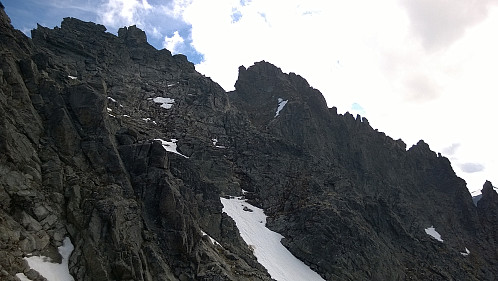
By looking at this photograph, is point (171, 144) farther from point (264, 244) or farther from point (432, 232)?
point (432, 232)

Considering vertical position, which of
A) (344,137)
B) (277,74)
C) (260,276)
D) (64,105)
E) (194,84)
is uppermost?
(277,74)

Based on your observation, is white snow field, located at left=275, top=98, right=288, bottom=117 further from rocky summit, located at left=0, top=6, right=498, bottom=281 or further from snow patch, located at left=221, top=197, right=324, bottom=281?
snow patch, located at left=221, top=197, right=324, bottom=281

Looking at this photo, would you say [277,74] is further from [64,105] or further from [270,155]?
[64,105]

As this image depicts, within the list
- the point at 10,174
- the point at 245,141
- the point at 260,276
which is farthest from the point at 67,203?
the point at 245,141

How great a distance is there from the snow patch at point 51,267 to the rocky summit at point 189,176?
305mm

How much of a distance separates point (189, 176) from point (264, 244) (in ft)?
50.4

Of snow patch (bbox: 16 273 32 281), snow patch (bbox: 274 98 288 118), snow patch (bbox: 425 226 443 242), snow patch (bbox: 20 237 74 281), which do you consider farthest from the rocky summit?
snow patch (bbox: 274 98 288 118)

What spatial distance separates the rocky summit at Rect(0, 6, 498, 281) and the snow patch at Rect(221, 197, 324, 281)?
161 centimetres

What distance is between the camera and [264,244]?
49.7 m

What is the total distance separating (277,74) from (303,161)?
40722mm

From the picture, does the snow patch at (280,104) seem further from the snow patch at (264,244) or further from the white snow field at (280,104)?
the snow patch at (264,244)

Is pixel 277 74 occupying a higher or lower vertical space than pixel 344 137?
higher

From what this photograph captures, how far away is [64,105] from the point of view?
112 feet

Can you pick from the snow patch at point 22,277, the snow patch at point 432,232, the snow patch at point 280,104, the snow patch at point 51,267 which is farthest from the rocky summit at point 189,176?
the snow patch at point 280,104
